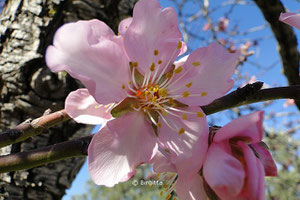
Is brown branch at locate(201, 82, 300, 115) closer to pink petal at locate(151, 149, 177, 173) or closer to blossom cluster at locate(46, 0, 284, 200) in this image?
blossom cluster at locate(46, 0, 284, 200)

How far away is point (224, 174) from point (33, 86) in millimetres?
894

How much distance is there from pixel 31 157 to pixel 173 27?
37 cm

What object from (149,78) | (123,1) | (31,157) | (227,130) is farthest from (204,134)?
(123,1)

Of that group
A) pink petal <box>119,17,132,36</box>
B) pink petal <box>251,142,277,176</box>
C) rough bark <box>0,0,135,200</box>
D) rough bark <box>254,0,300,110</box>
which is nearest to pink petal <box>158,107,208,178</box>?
pink petal <box>251,142,277,176</box>

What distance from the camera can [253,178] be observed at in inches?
17.3

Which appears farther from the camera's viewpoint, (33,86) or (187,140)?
(33,86)

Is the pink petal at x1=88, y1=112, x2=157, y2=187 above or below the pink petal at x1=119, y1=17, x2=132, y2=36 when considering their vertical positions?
below

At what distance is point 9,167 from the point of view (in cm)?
49

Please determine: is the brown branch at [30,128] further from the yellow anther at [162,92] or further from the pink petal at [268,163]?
the pink petal at [268,163]

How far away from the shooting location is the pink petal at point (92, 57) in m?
0.51

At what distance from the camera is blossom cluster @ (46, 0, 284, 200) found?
A: 485 mm

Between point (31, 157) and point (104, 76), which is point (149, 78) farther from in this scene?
point (31, 157)

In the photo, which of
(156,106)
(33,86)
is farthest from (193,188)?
(33,86)

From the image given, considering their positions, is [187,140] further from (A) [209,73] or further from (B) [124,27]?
(B) [124,27]
